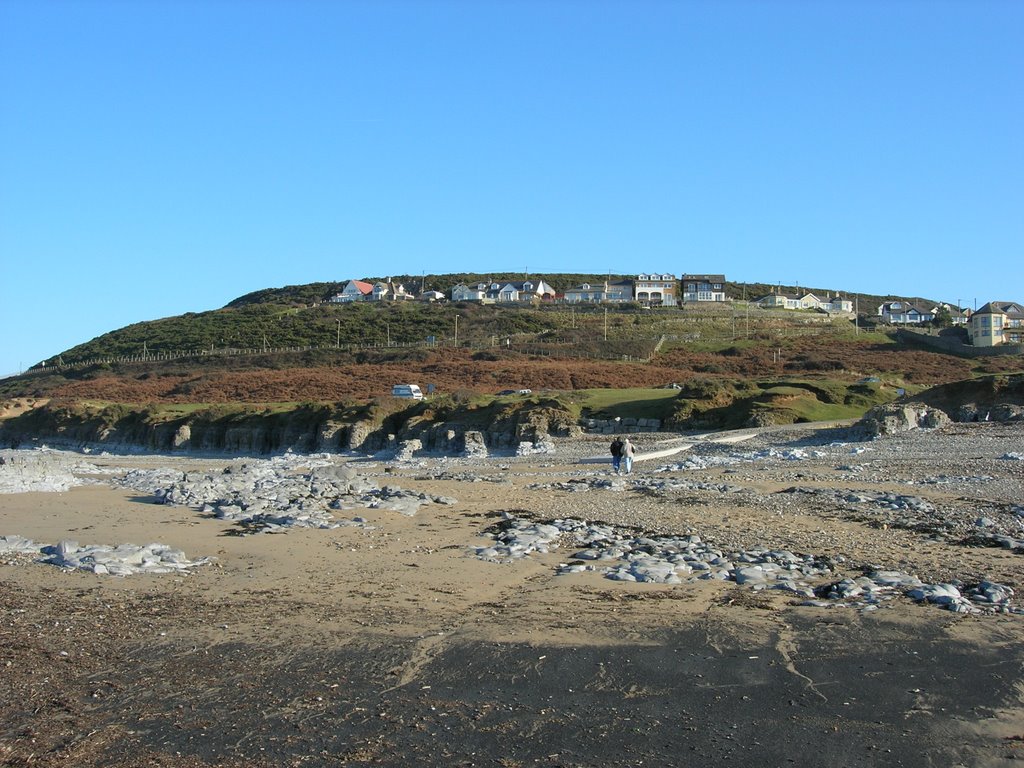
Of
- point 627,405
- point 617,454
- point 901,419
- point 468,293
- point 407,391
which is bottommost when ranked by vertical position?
point 617,454

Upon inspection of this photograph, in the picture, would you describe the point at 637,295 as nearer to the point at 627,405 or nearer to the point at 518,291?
the point at 518,291

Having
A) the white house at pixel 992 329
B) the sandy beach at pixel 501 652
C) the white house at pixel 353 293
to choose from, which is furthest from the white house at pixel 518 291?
the sandy beach at pixel 501 652

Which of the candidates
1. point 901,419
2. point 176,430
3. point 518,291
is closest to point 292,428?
Result: point 176,430

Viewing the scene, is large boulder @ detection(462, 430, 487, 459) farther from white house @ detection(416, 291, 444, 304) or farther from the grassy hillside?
white house @ detection(416, 291, 444, 304)

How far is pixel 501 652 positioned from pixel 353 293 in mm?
134506

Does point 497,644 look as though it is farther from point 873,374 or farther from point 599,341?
point 599,341

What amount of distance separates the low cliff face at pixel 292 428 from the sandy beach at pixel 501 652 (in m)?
18.2

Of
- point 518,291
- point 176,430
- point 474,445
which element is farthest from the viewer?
point 518,291

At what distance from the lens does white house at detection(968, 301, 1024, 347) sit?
8901cm

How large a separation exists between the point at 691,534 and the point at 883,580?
367 centimetres

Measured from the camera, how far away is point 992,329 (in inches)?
3521

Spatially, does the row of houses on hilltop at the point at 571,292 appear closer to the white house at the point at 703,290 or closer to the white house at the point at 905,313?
the white house at the point at 703,290

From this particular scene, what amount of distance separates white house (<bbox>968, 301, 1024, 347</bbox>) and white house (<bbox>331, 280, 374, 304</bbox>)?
272ft

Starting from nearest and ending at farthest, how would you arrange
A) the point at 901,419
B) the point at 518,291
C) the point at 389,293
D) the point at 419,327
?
the point at 901,419
the point at 419,327
the point at 518,291
the point at 389,293
